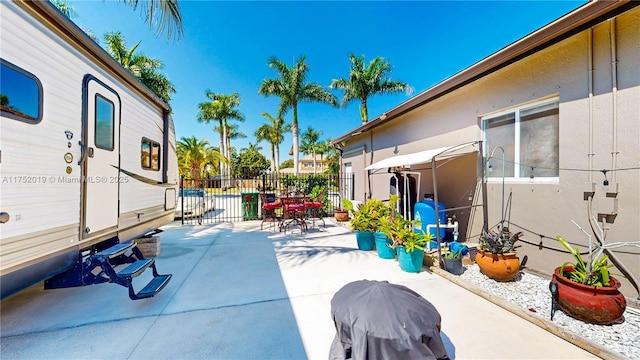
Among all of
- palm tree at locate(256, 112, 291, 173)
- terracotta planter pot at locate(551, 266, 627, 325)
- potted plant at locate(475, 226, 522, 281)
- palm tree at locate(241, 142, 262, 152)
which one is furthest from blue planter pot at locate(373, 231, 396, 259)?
palm tree at locate(241, 142, 262, 152)

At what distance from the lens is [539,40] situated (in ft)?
10.5

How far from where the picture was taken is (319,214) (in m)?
9.62

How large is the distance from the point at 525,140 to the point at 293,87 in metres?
15.4

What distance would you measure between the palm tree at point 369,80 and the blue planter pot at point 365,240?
13769 millimetres

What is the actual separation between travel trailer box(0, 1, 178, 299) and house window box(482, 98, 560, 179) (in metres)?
5.85

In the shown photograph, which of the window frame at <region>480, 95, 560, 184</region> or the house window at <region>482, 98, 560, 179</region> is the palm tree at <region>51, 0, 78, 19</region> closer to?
the window frame at <region>480, 95, 560, 184</region>

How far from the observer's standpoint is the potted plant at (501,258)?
334 cm

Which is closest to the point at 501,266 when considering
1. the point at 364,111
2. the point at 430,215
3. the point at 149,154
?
the point at 430,215

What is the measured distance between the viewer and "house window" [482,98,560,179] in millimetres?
3578

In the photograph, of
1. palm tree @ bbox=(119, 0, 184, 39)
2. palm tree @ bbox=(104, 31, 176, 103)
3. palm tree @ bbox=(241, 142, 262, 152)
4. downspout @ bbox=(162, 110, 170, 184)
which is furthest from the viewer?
palm tree @ bbox=(241, 142, 262, 152)

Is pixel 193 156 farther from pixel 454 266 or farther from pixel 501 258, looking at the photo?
pixel 501 258

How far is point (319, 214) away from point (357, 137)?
382 cm

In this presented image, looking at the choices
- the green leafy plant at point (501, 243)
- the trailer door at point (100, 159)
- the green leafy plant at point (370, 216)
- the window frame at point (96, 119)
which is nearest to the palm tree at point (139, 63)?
the window frame at point (96, 119)

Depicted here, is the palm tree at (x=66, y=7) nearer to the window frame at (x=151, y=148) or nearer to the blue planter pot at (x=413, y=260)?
the window frame at (x=151, y=148)
